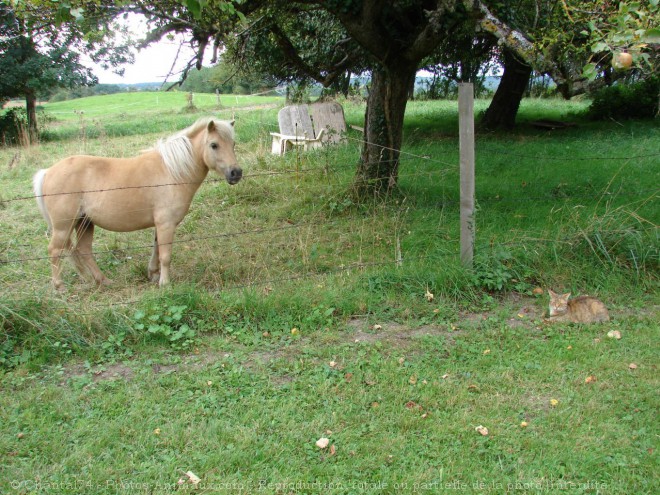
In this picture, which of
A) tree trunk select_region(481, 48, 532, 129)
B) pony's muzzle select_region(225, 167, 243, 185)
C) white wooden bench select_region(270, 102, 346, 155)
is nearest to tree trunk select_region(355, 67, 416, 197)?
pony's muzzle select_region(225, 167, 243, 185)

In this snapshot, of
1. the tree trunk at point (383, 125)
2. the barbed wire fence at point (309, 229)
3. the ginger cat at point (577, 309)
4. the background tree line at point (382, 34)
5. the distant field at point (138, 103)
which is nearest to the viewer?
the background tree line at point (382, 34)

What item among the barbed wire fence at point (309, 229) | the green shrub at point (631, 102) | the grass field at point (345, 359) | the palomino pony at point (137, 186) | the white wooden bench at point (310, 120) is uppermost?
the green shrub at point (631, 102)

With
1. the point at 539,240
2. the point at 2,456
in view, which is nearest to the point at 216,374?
the point at 2,456

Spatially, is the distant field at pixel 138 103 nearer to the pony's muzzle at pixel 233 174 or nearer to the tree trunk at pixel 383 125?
the tree trunk at pixel 383 125

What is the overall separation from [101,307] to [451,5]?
5064 mm

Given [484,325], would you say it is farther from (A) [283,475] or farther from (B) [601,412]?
(A) [283,475]

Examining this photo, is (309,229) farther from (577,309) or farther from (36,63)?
(36,63)

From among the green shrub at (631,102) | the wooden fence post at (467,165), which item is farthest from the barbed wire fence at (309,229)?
the green shrub at (631,102)

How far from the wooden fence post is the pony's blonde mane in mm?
2584

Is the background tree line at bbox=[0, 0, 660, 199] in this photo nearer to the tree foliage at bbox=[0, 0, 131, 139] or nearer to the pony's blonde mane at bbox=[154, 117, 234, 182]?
the pony's blonde mane at bbox=[154, 117, 234, 182]

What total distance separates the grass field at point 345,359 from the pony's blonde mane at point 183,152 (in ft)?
3.56

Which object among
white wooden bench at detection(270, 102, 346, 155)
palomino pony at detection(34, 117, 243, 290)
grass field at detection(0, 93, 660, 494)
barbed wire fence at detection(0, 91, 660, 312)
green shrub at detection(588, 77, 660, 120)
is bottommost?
grass field at detection(0, 93, 660, 494)

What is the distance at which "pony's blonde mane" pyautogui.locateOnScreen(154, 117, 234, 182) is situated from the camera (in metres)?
5.94

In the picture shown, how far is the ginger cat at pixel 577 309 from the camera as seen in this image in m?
5.10
